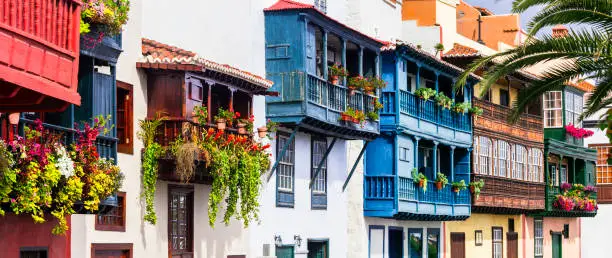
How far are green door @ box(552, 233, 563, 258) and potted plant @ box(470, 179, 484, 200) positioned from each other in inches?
491

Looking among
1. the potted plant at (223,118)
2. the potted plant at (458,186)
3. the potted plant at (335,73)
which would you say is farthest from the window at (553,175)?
the potted plant at (223,118)

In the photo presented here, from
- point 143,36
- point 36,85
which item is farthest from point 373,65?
point 36,85

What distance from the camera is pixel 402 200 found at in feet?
130

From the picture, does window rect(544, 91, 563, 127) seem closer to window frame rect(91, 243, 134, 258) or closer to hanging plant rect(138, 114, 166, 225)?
hanging plant rect(138, 114, 166, 225)

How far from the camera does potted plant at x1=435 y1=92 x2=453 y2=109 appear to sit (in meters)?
42.5

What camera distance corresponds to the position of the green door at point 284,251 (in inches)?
1325

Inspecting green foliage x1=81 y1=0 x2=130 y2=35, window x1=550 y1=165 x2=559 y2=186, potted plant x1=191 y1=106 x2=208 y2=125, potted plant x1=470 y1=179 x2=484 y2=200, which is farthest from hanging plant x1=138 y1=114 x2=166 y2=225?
window x1=550 y1=165 x2=559 y2=186

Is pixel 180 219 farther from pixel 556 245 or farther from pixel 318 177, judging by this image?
pixel 556 245

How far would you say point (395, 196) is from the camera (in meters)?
39.3

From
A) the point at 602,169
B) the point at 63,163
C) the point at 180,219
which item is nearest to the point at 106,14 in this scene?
the point at 63,163

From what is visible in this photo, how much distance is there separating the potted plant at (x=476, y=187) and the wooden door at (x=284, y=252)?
12339 mm

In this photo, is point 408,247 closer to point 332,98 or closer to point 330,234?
point 330,234

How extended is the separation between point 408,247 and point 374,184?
3.65 m

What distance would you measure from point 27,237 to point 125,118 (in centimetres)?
444
